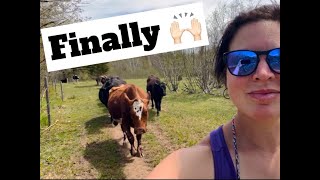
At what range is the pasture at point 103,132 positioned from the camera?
6.24ft

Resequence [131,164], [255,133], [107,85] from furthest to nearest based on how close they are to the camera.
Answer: [107,85], [131,164], [255,133]

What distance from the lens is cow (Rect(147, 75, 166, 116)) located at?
1.95 metres

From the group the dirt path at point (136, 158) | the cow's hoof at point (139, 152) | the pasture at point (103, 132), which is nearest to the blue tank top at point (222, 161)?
the pasture at point (103, 132)

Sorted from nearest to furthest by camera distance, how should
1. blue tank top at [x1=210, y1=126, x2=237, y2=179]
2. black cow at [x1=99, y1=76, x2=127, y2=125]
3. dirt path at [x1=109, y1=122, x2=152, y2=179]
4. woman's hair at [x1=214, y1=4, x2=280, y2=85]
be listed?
1. blue tank top at [x1=210, y1=126, x2=237, y2=179]
2. woman's hair at [x1=214, y1=4, x2=280, y2=85]
3. dirt path at [x1=109, y1=122, x2=152, y2=179]
4. black cow at [x1=99, y1=76, x2=127, y2=125]

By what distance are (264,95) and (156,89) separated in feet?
2.14

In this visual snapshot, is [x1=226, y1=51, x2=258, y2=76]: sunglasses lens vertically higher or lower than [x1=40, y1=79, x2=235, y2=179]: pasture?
higher

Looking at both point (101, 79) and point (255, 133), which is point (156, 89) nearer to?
point (101, 79)

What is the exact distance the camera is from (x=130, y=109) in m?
2.06

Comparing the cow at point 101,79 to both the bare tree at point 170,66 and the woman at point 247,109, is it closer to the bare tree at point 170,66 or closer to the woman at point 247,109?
the bare tree at point 170,66

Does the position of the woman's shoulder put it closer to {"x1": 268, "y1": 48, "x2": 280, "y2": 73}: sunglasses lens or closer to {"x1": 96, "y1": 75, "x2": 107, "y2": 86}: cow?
{"x1": 268, "y1": 48, "x2": 280, "y2": 73}: sunglasses lens

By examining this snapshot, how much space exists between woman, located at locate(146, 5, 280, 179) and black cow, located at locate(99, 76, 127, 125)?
594 mm

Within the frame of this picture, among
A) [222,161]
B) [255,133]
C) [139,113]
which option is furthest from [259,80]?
[139,113]

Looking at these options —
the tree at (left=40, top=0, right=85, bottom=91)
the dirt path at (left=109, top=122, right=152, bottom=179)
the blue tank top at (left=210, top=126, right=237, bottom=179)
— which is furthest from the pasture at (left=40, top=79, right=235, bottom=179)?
the blue tank top at (left=210, top=126, right=237, bottom=179)
